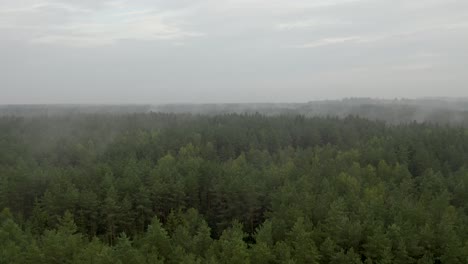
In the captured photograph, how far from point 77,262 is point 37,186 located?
34198mm

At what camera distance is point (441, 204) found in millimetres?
45094

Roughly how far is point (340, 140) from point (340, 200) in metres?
65.3

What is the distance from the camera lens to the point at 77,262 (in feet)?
100

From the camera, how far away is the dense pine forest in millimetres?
34562

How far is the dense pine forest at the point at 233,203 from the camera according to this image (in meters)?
34.6

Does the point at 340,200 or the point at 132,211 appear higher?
the point at 340,200

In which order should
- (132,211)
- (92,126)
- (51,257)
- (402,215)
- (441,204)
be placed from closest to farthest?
(51,257) → (402,215) → (441,204) → (132,211) → (92,126)

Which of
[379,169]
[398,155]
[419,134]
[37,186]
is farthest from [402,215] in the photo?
[419,134]

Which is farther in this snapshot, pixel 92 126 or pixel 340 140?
pixel 92 126

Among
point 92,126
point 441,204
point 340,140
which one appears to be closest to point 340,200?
point 441,204

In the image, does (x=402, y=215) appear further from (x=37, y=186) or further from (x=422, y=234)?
(x=37, y=186)

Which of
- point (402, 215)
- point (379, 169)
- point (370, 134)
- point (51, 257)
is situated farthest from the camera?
point (370, 134)

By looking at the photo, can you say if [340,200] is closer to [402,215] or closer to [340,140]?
[402,215]

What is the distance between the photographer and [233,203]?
54156 millimetres
